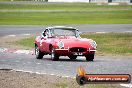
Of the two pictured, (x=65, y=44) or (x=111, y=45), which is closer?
(x=65, y=44)

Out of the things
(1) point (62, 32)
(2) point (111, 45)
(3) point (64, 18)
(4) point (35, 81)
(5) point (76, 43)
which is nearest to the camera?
(4) point (35, 81)

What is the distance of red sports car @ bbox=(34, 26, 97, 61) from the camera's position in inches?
846

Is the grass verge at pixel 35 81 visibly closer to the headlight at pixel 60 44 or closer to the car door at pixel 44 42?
the headlight at pixel 60 44

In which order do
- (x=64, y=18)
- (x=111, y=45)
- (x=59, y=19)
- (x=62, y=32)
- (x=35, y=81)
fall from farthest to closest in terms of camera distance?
1. (x=64, y=18)
2. (x=59, y=19)
3. (x=111, y=45)
4. (x=62, y=32)
5. (x=35, y=81)

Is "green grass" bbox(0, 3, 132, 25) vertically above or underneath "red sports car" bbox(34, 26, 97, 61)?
underneath

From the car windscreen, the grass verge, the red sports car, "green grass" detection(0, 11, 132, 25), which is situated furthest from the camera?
"green grass" detection(0, 11, 132, 25)

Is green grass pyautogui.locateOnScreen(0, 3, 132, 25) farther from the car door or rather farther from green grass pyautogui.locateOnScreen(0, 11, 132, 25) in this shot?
the car door

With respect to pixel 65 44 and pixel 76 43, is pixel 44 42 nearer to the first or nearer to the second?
pixel 65 44

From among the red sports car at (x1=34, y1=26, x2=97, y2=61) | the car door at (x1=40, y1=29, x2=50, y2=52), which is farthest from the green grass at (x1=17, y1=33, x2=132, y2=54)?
the red sports car at (x1=34, y1=26, x2=97, y2=61)

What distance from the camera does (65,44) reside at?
21.6 meters

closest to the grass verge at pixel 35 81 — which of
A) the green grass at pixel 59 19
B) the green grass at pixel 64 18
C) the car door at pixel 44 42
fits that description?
the car door at pixel 44 42

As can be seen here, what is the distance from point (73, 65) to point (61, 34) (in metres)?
3.56

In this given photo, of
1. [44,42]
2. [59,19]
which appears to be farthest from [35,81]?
[59,19]

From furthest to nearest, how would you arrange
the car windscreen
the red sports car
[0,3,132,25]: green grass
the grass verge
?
1. [0,3,132,25]: green grass
2. the car windscreen
3. the red sports car
4. the grass verge
